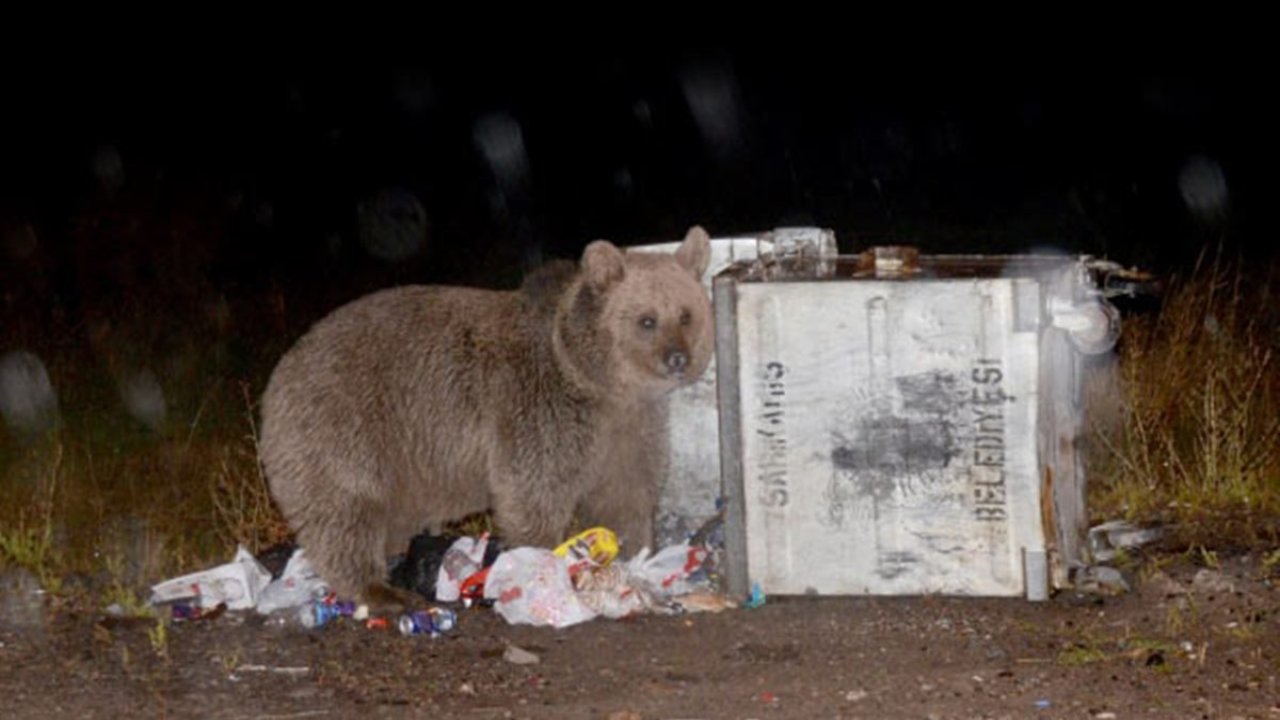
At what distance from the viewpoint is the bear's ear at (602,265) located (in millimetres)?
7359

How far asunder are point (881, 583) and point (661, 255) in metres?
1.55

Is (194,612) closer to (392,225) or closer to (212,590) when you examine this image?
(212,590)

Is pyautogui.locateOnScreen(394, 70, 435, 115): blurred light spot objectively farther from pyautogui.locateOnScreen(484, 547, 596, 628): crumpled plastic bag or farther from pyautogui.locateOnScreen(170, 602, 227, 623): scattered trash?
pyautogui.locateOnScreen(484, 547, 596, 628): crumpled plastic bag

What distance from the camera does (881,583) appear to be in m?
7.02

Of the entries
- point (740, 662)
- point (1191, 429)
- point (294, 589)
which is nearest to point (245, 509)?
point (294, 589)

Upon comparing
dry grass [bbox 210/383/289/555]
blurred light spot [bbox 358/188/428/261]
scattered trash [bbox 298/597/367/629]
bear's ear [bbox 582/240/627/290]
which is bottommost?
scattered trash [bbox 298/597/367/629]

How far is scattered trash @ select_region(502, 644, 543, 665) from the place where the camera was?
6605 millimetres

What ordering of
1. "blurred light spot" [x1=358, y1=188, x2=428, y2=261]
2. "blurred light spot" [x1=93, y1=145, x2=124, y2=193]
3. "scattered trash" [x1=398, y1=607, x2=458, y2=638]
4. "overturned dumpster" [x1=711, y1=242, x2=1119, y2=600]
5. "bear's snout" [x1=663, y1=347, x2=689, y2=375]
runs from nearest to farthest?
"overturned dumpster" [x1=711, y1=242, x2=1119, y2=600] → "scattered trash" [x1=398, y1=607, x2=458, y2=638] → "bear's snout" [x1=663, y1=347, x2=689, y2=375] → "blurred light spot" [x1=93, y1=145, x2=124, y2=193] → "blurred light spot" [x1=358, y1=188, x2=428, y2=261]

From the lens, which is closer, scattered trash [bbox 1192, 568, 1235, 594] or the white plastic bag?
scattered trash [bbox 1192, 568, 1235, 594]

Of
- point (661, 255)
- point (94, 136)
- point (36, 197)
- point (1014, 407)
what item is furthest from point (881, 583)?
point (94, 136)

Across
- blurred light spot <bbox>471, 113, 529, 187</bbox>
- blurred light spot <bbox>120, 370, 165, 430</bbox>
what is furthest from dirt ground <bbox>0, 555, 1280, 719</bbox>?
blurred light spot <bbox>471, 113, 529, 187</bbox>

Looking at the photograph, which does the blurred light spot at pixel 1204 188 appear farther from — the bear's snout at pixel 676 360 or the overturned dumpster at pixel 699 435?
the bear's snout at pixel 676 360

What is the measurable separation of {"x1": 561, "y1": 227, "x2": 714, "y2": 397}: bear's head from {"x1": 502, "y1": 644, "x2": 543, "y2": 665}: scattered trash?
126 cm

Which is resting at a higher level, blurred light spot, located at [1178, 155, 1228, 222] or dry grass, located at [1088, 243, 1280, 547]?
blurred light spot, located at [1178, 155, 1228, 222]
